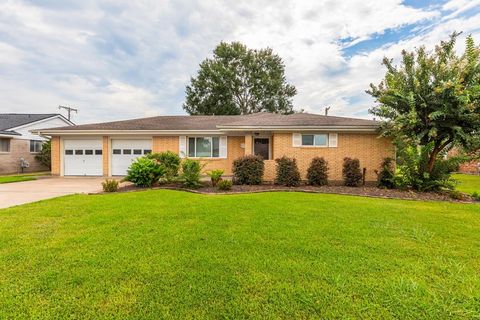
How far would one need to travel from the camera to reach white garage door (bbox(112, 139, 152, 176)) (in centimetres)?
1429

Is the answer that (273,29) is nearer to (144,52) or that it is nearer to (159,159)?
(144,52)

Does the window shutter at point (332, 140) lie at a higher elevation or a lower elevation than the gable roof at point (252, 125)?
lower

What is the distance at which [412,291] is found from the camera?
8.49ft

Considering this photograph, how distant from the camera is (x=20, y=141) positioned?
18.4 m

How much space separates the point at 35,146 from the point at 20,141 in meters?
1.27

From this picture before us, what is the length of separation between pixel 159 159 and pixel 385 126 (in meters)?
9.88

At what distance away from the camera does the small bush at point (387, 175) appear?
995 cm

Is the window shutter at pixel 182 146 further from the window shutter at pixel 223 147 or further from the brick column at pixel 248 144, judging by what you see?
the brick column at pixel 248 144

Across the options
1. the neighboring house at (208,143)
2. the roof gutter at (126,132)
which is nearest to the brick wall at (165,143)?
the neighboring house at (208,143)

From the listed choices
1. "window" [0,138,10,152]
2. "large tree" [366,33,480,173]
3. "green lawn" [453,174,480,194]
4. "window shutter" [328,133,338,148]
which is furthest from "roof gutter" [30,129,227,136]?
"green lawn" [453,174,480,194]

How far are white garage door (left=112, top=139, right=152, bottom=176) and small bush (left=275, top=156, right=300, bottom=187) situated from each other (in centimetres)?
839

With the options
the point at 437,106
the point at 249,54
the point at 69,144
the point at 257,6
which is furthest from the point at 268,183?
the point at 249,54

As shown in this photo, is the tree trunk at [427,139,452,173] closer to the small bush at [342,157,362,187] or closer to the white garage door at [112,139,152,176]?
the small bush at [342,157,362,187]

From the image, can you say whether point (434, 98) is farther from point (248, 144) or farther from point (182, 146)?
point (182, 146)
